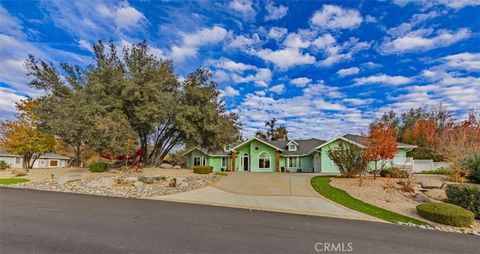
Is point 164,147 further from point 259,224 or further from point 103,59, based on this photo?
point 259,224

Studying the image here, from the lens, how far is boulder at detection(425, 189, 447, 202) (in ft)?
46.4

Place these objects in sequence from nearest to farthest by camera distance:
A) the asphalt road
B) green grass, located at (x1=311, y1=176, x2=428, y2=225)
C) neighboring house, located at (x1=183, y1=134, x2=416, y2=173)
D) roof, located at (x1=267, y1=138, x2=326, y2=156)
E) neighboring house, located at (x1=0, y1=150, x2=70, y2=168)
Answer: the asphalt road, green grass, located at (x1=311, y1=176, x2=428, y2=225), neighboring house, located at (x1=183, y1=134, x2=416, y2=173), roof, located at (x1=267, y1=138, x2=326, y2=156), neighboring house, located at (x1=0, y1=150, x2=70, y2=168)

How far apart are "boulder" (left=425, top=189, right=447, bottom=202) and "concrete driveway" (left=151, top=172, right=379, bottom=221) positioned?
582cm

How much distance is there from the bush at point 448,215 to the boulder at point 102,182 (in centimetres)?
1659

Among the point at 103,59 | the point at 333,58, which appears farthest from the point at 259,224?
the point at 103,59

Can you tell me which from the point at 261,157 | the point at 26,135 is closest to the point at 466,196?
the point at 261,157

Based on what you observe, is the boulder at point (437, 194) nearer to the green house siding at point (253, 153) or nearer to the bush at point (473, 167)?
the bush at point (473, 167)

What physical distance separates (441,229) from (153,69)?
20.0 m

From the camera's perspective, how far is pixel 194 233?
7000 millimetres

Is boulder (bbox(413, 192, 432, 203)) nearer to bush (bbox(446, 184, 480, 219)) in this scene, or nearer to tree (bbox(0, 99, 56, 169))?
bush (bbox(446, 184, 480, 219))

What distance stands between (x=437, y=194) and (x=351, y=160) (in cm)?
589

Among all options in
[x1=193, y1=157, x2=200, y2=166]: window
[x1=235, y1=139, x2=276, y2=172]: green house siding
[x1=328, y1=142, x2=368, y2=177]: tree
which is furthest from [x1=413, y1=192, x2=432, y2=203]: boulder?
[x1=193, y1=157, x2=200, y2=166]: window

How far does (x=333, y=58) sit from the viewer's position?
19.2m

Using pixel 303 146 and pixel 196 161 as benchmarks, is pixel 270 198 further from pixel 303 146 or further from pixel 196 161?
pixel 196 161
